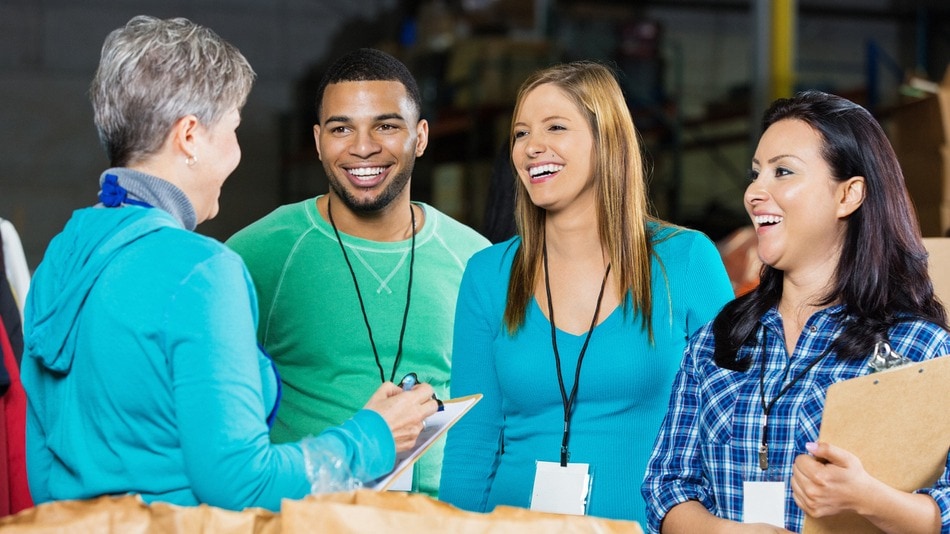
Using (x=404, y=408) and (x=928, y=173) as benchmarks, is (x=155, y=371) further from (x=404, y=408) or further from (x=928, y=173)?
(x=928, y=173)

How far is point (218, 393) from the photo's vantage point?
1.29 m

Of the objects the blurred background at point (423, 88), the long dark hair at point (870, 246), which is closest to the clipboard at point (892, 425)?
the long dark hair at point (870, 246)

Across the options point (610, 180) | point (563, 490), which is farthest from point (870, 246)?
point (563, 490)

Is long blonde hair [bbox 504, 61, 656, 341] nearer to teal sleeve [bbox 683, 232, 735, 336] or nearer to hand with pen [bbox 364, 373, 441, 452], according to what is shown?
teal sleeve [bbox 683, 232, 735, 336]

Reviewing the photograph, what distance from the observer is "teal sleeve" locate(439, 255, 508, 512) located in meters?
2.08

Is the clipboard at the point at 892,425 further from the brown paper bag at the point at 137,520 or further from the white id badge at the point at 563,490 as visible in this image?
the brown paper bag at the point at 137,520

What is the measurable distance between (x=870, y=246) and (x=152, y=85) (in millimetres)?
1099

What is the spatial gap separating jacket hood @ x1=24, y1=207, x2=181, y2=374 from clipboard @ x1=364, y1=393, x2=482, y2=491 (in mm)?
448

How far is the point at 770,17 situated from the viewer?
7.86 meters

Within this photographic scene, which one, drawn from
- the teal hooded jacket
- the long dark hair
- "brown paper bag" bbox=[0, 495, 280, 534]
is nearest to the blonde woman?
the long dark hair

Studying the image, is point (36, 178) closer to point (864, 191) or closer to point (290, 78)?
point (290, 78)

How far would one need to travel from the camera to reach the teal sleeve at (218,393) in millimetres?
1286

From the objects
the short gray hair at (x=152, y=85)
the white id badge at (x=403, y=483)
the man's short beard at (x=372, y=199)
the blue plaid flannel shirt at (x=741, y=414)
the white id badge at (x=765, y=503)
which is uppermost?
the short gray hair at (x=152, y=85)

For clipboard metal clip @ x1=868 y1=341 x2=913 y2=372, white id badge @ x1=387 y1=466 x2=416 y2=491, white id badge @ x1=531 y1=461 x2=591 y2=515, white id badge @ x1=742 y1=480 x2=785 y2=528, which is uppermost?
clipboard metal clip @ x1=868 y1=341 x2=913 y2=372
